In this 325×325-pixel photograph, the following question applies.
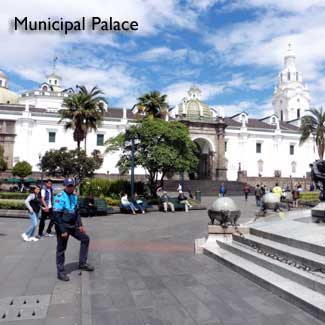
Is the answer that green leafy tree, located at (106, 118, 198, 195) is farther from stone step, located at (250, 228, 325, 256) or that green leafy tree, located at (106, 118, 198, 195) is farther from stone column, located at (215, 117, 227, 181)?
stone column, located at (215, 117, 227, 181)

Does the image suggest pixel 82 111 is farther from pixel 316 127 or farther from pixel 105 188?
pixel 316 127

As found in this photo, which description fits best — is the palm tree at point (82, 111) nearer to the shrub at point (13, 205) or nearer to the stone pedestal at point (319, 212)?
the shrub at point (13, 205)

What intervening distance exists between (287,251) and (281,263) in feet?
1.04

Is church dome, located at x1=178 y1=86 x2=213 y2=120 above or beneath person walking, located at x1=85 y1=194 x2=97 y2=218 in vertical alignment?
above

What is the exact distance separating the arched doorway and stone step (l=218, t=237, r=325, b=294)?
43075 millimetres

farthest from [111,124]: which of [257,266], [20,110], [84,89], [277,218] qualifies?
[257,266]

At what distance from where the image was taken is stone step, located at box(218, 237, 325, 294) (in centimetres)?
472

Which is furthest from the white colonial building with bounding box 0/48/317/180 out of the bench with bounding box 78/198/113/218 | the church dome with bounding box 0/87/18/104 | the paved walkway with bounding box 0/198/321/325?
the paved walkway with bounding box 0/198/321/325

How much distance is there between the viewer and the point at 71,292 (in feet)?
16.7

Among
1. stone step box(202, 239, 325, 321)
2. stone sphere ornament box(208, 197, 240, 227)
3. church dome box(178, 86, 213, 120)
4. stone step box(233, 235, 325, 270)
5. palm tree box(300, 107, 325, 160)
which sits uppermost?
church dome box(178, 86, 213, 120)

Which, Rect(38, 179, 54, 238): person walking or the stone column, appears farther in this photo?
the stone column

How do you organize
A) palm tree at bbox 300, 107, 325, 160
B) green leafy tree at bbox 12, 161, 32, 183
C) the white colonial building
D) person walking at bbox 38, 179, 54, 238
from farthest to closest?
the white colonial building < green leafy tree at bbox 12, 161, 32, 183 < palm tree at bbox 300, 107, 325, 160 < person walking at bbox 38, 179, 54, 238

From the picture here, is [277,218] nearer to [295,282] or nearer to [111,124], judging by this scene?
[295,282]

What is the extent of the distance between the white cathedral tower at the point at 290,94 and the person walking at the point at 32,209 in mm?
67326
